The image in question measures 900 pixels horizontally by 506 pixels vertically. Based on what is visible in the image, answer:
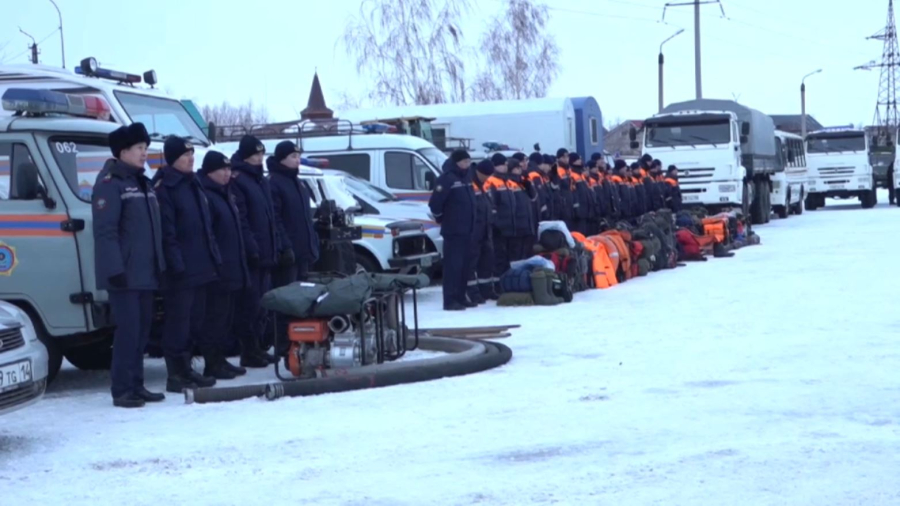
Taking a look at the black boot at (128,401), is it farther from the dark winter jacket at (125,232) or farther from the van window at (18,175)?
the van window at (18,175)

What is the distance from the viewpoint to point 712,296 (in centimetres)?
1558

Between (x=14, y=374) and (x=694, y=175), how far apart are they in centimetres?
2457

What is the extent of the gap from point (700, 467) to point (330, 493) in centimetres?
190

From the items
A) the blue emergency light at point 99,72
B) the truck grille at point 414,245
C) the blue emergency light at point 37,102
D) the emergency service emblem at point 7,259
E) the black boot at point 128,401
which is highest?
the blue emergency light at point 99,72

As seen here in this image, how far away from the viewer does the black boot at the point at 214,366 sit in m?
10.4

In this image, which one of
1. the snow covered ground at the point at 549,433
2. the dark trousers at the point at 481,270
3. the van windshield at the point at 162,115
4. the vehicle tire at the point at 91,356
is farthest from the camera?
the dark trousers at the point at 481,270

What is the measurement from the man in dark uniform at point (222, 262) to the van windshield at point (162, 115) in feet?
11.2

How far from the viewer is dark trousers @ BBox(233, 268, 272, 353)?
10.9 metres

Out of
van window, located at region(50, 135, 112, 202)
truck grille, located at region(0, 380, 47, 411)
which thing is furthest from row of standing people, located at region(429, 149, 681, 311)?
truck grille, located at region(0, 380, 47, 411)

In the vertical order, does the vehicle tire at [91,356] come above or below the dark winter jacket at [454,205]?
below

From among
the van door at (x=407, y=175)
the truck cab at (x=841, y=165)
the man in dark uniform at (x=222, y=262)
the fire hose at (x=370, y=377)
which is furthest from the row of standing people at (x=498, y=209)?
the truck cab at (x=841, y=165)

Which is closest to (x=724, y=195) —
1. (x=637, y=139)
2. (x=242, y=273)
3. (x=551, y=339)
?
(x=637, y=139)

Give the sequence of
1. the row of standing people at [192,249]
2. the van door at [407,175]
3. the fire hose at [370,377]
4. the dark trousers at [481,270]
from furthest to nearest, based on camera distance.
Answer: the van door at [407,175], the dark trousers at [481,270], the fire hose at [370,377], the row of standing people at [192,249]

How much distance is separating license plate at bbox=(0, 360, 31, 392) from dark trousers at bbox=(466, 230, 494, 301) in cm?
829
